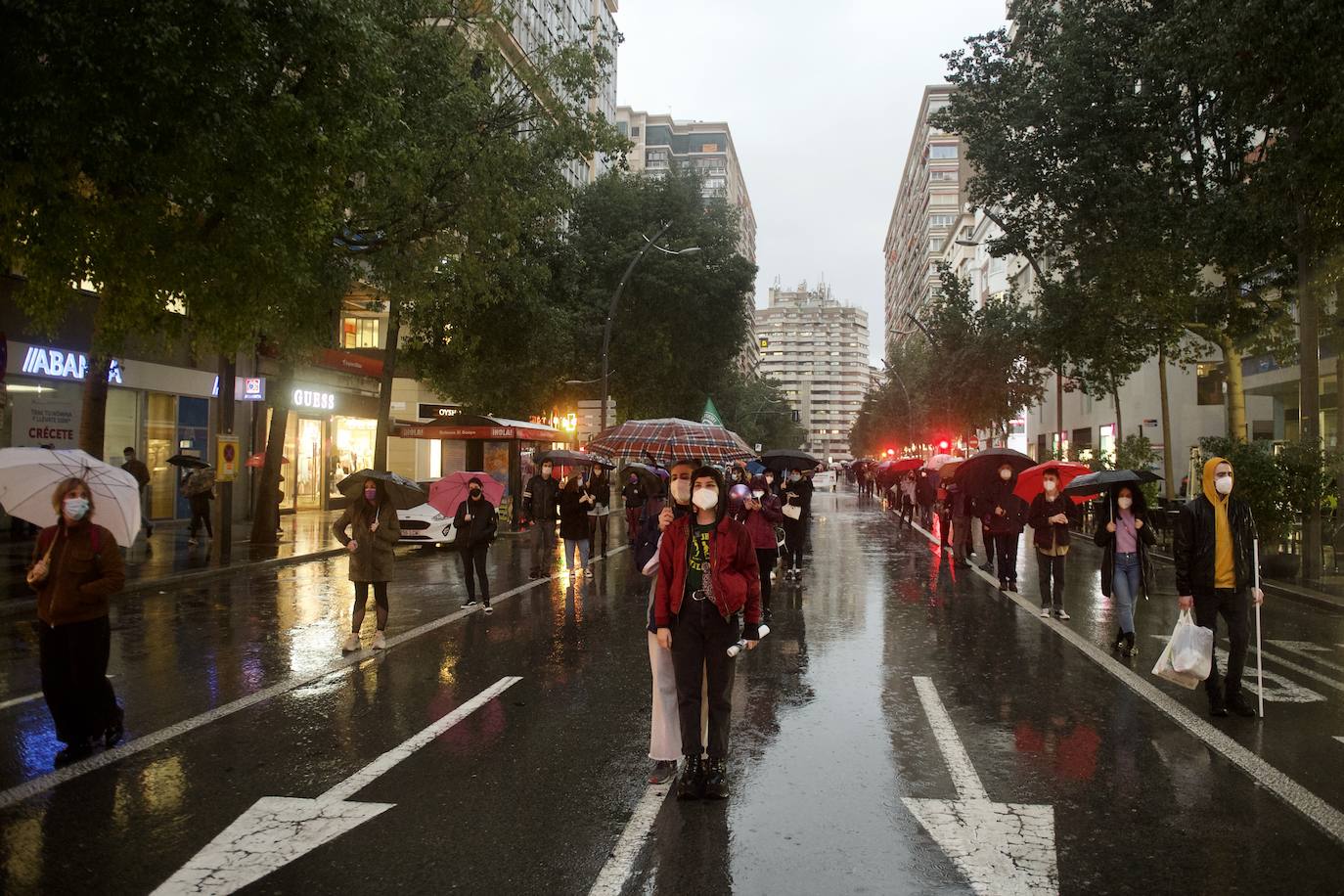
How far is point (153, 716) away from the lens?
6.95 meters

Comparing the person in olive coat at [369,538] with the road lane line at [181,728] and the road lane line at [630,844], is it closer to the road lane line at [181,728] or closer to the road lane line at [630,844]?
the road lane line at [181,728]

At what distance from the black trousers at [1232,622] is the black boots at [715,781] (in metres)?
4.02

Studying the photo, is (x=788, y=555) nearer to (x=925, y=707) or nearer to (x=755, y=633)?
(x=925, y=707)

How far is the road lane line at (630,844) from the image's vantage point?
4.10 metres

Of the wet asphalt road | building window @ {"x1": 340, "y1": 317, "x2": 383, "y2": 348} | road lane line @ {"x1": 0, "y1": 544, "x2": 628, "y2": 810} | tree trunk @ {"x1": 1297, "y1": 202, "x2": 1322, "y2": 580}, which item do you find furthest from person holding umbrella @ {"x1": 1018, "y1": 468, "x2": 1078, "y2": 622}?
building window @ {"x1": 340, "y1": 317, "x2": 383, "y2": 348}

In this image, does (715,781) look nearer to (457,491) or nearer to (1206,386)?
(457,491)

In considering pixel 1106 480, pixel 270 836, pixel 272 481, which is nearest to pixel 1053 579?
Result: pixel 1106 480

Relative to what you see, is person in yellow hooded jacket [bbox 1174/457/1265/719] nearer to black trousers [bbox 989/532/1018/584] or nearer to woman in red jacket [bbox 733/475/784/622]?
woman in red jacket [bbox 733/475/784/622]

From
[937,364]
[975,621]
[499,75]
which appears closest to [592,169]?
[937,364]

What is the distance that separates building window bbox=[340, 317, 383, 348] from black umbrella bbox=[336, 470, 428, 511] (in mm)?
29754

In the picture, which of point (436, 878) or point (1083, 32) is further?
point (1083, 32)

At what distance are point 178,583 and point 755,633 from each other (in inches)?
468

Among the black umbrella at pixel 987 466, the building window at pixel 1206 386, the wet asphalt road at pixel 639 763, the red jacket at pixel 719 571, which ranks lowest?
the wet asphalt road at pixel 639 763

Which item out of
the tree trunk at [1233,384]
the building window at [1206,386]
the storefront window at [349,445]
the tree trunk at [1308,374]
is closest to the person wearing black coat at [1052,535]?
the tree trunk at [1308,374]
